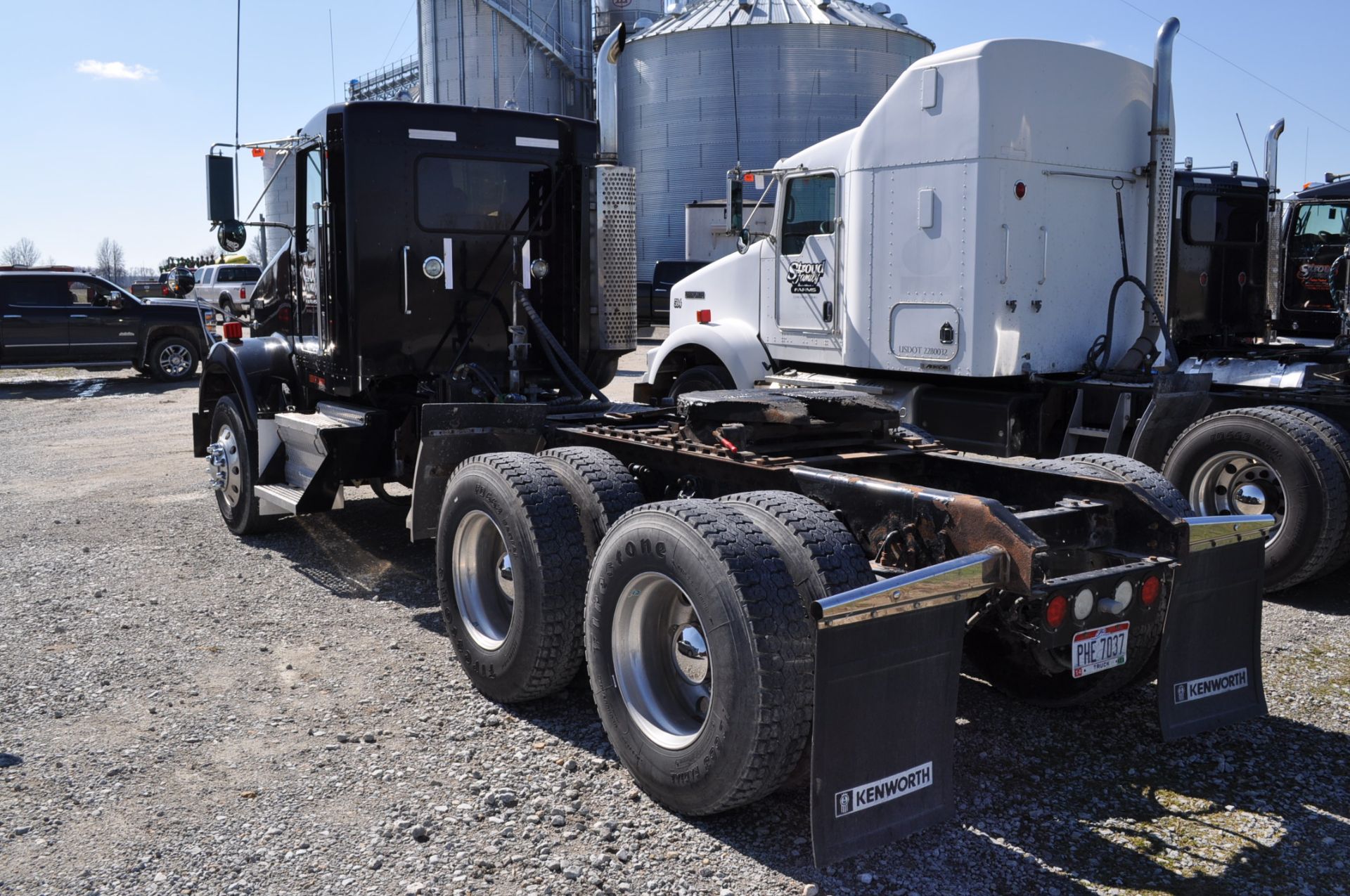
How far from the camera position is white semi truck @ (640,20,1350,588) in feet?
25.9

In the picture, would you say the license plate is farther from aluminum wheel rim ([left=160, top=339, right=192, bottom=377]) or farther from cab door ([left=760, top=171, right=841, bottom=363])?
aluminum wheel rim ([left=160, top=339, right=192, bottom=377])

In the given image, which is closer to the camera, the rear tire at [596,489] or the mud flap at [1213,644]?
the mud flap at [1213,644]

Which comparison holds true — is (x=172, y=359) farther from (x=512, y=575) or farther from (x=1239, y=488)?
(x=1239, y=488)

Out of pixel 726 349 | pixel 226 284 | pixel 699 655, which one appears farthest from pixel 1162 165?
pixel 226 284

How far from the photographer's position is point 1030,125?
8.12 meters

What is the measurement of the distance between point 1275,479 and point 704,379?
497cm

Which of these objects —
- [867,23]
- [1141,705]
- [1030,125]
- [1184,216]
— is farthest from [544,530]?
[867,23]

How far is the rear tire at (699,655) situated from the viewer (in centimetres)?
350

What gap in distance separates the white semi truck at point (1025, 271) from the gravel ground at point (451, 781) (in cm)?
172

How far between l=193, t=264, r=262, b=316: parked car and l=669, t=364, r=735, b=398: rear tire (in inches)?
923

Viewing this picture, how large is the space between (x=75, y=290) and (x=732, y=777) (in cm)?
1981

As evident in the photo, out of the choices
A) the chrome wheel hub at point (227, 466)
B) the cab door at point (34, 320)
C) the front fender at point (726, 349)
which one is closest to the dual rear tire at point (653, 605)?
the chrome wheel hub at point (227, 466)

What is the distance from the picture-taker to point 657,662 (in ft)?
13.6

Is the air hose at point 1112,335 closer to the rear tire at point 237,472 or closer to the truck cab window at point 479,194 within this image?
the truck cab window at point 479,194
